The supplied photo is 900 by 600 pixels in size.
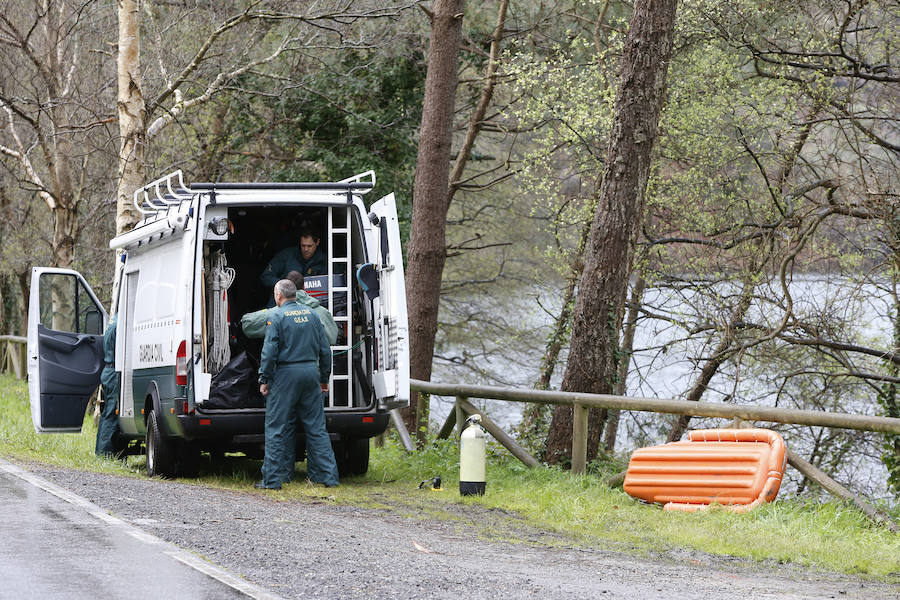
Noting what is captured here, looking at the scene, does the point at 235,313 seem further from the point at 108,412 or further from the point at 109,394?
the point at 108,412

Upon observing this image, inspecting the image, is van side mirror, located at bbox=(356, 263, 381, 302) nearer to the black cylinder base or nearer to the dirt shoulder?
the black cylinder base

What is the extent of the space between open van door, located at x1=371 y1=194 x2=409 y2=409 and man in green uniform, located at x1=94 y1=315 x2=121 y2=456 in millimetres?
3439

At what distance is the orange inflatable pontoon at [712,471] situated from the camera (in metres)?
8.54

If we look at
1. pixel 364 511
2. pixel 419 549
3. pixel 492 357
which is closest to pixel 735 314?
pixel 364 511

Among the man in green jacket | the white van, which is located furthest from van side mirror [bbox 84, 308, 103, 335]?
the man in green jacket

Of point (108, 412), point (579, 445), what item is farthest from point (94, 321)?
point (579, 445)

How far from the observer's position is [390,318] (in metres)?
9.82

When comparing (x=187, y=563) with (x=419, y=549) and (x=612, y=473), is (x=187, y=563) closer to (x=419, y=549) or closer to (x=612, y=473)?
(x=419, y=549)

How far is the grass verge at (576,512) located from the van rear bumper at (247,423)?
52 cm

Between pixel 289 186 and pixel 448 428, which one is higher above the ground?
pixel 289 186

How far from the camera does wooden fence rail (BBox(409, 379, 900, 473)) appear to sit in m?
7.97

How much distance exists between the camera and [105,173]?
25422 millimetres

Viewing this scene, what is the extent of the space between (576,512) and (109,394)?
573 centimetres

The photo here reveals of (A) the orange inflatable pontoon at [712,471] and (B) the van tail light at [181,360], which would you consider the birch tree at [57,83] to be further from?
(A) the orange inflatable pontoon at [712,471]
